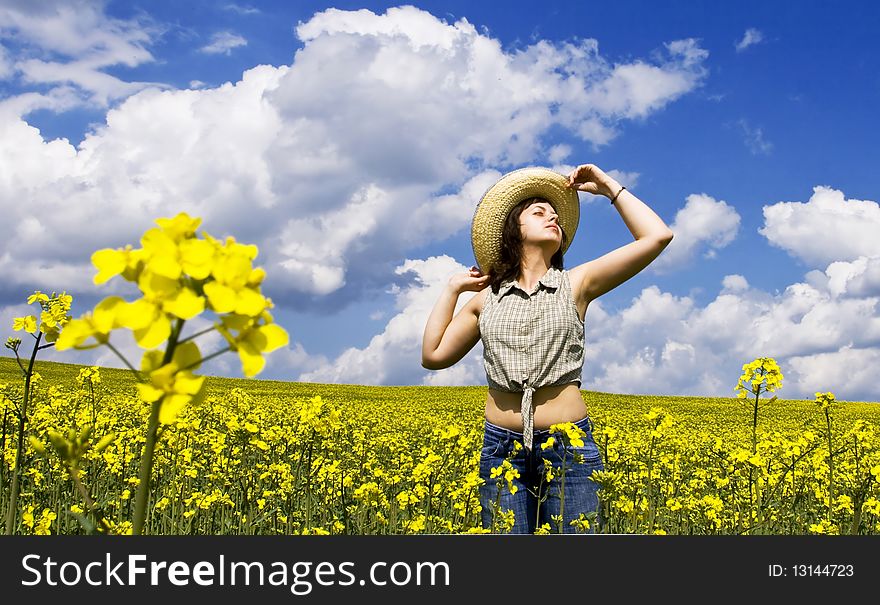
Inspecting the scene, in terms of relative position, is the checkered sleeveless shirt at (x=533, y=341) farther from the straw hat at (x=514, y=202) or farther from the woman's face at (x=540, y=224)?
the straw hat at (x=514, y=202)

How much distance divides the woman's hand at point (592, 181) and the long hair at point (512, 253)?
0.86ft

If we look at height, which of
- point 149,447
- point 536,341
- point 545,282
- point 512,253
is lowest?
point 149,447

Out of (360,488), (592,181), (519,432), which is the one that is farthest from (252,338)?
(360,488)

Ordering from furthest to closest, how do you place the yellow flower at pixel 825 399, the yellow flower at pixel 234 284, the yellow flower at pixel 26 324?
1. the yellow flower at pixel 825 399
2. the yellow flower at pixel 26 324
3. the yellow flower at pixel 234 284

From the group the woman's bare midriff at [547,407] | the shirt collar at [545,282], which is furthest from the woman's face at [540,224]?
the woman's bare midriff at [547,407]

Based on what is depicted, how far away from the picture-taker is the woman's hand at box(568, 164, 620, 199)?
4176mm

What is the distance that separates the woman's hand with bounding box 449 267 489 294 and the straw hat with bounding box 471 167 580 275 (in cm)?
22

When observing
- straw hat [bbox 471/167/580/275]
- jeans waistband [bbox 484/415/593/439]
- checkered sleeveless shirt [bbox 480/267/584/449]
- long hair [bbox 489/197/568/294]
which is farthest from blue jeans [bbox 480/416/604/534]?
straw hat [bbox 471/167/580/275]

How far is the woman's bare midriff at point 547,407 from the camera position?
12.5ft

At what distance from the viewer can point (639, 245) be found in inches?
151

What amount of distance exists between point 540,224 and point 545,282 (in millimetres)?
382

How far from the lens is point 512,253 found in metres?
4.29

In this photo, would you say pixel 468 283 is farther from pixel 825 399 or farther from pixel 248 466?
pixel 248 466
